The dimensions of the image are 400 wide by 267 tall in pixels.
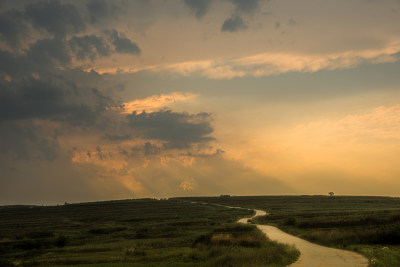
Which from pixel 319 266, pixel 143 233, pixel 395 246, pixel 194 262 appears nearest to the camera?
pixel 319 266

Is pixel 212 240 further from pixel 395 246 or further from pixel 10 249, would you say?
pixel 10 249

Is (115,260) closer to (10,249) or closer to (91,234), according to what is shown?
(10,249)

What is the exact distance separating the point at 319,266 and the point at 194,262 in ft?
37.8

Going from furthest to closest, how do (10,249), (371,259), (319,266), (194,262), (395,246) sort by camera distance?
(10,249), (395,246), (194,262), (371,259), (319,266)

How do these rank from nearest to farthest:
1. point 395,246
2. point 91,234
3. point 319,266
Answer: point 319,266
point 395,246
point 91,234

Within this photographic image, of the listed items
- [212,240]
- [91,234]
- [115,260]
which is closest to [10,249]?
[91,234]

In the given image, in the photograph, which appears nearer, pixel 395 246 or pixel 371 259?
pixel 371 259

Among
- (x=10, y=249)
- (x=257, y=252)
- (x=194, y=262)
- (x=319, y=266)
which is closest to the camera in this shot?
(x=319, y=266)

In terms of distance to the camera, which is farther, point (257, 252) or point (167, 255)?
point (167, 255)

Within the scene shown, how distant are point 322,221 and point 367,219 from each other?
6.76m

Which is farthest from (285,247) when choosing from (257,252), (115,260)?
(115,260)

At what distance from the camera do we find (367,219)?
188 feet

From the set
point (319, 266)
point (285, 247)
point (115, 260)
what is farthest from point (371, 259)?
point (115, 260)

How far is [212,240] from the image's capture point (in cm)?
3878
